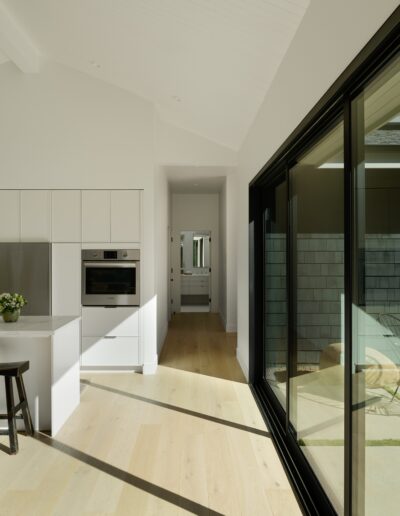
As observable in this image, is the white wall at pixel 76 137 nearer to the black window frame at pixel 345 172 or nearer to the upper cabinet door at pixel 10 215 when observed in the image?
the upper cabinet door at pixel 10 215

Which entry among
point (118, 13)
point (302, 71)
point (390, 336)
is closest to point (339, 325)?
point (390, 336)

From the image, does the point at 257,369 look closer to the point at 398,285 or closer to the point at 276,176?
the point at 276,176

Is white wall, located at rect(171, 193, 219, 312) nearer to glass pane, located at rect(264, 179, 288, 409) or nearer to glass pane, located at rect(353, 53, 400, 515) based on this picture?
glass pane, located at rect(264, 179, 288, 409)

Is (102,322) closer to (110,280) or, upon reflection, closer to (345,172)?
(110,280)

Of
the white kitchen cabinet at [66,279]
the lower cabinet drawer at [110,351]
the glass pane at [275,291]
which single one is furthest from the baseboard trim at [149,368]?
the glass pane at [275,291]

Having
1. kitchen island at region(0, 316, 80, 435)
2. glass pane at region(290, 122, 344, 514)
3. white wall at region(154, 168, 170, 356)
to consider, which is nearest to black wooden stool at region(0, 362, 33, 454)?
kitchen island at region(0, 316, 80, 435)

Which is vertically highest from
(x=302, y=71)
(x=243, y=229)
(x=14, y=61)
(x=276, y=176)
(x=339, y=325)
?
(x=14, y=61)

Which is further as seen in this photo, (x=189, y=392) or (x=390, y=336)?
(x=189, y=392)

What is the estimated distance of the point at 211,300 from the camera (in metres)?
9.41

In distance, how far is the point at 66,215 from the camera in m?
4.82

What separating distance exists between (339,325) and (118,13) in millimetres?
2833

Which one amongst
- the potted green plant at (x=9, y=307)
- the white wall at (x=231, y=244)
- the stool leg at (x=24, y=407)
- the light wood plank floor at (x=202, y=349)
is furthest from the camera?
the white wall at (x=231, y=244)

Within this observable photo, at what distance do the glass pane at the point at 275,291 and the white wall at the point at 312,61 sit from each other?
393mm

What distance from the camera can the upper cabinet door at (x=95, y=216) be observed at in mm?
4828
